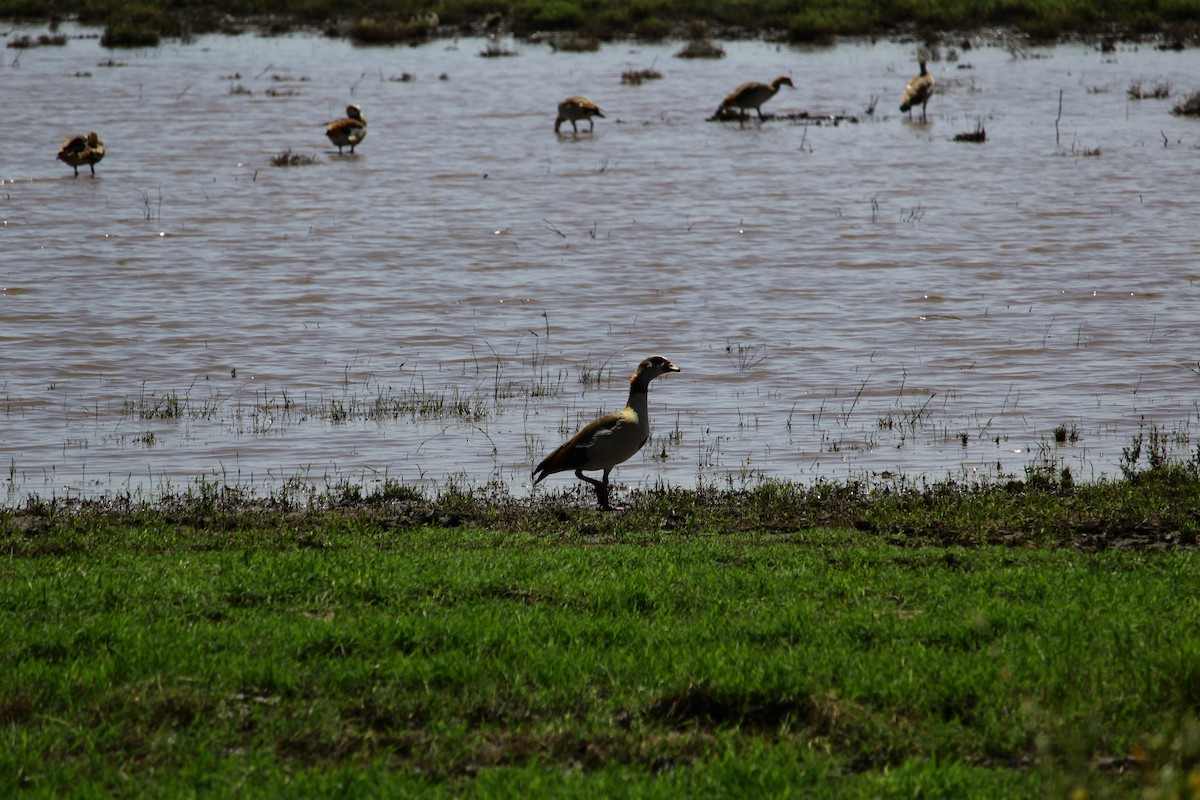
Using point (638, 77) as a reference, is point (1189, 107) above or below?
below

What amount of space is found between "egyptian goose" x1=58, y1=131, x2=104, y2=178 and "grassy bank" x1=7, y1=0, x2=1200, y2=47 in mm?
22579

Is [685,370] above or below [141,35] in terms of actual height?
below

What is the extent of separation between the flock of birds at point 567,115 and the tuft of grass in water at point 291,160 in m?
0.68

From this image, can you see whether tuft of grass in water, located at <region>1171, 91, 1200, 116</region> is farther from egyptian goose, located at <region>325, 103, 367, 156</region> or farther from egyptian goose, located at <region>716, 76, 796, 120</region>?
egyptian goose, located at <region>325, 103, 367, 156</region>

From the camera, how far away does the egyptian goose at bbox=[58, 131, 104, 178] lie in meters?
26.3

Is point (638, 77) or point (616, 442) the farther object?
point (638, 77)

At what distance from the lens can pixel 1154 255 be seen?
19.5 m

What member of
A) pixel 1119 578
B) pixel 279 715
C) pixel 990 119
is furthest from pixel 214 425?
pixel 990 119

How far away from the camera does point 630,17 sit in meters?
50.7

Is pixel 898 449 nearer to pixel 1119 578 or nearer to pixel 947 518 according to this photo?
pixel 947 518

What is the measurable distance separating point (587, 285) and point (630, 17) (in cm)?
3454

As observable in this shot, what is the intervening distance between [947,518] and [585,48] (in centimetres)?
3994

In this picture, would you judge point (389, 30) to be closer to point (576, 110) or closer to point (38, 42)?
point (38, 42)

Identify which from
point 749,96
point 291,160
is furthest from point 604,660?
point 749,96
